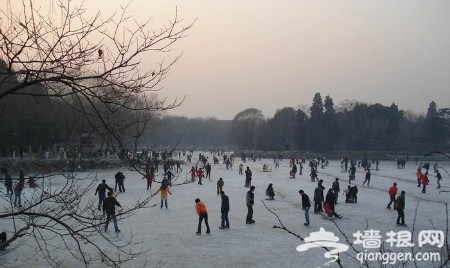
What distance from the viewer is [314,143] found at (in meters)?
81.4

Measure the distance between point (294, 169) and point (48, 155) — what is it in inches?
876

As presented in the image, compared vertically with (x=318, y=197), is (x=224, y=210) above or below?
below

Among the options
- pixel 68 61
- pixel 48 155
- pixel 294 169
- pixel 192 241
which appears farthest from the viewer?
pixel 48 155

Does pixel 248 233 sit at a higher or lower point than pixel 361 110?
lower

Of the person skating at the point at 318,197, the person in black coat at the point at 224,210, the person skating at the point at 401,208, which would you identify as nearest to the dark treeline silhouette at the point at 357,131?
the person skating at the point at 318,197

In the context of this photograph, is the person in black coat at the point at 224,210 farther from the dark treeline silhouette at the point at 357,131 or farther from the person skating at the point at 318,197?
the dark treeline silhouette at the point at 357,131

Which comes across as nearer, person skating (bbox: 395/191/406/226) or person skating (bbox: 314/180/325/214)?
person skating (bbox: 395/191/406/226)

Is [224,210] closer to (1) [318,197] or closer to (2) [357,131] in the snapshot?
(1) [318,197]

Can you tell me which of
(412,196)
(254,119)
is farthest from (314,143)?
(412,196)

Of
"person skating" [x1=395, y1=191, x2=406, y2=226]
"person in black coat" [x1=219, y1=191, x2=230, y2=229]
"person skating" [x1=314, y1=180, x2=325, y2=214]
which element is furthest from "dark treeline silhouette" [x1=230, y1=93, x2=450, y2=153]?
"person in black coat" [x1=219, y1=191, x2=230, y2=229]

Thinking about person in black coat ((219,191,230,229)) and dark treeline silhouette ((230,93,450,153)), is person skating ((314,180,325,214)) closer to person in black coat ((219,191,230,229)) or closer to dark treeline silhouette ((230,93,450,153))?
person in black coat ((219,191,230,229))

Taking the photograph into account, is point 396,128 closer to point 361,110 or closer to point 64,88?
point 361,110

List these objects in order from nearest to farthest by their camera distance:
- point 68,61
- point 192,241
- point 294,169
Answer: point 68,61 < point 192,241 < point 294,169

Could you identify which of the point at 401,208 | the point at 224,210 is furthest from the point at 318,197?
the point at 224,210
